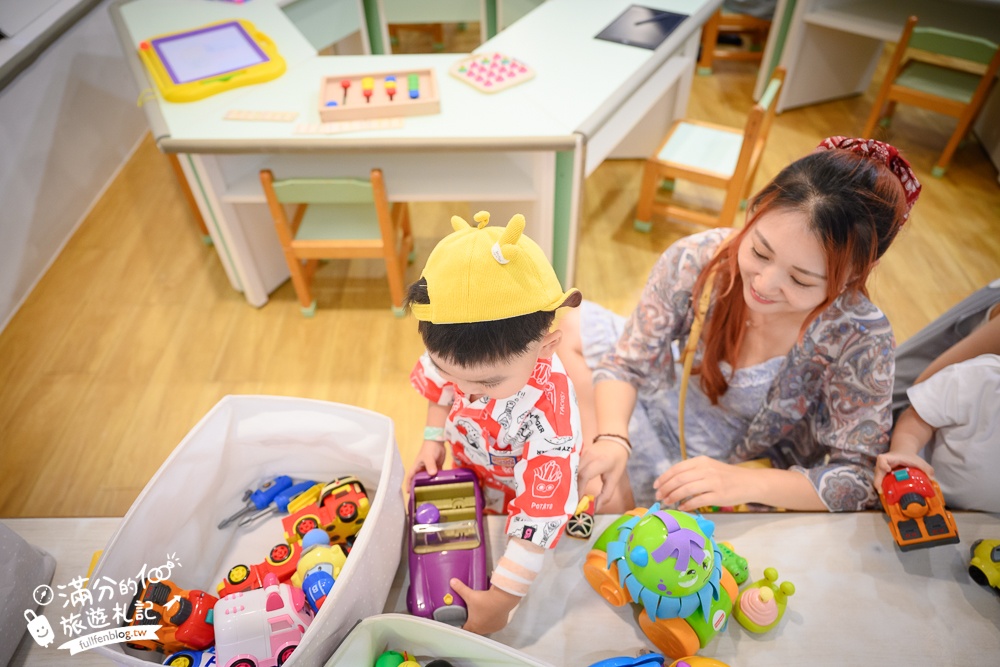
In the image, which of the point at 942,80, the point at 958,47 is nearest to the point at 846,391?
the point at 958,47

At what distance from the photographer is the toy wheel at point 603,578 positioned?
0.75 m

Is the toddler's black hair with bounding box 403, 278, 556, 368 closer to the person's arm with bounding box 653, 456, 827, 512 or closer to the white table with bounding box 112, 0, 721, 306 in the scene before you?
the person's arm with bounding box 653, 456, 827, 512

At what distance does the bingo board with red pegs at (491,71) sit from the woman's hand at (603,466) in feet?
3.80

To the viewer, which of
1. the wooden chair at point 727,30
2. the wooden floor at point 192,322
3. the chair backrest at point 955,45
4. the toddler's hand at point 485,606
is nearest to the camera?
the toddler's hand at point 485,606

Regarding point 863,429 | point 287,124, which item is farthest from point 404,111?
point 863,429

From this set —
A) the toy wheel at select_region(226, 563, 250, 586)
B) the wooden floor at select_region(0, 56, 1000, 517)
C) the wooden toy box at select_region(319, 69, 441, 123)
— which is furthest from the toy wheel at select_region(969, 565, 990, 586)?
the wooden toy box at select_region(319, 69, 441, 123)

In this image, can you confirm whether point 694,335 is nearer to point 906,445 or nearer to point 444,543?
point 906,445

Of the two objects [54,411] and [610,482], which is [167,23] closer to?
[54,411]

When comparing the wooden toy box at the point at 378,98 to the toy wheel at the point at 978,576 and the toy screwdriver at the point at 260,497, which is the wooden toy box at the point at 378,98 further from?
the toy wheel at the point at 978,576

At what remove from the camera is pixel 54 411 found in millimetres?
1804

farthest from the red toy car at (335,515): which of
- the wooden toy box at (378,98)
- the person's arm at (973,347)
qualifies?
the wooden toy box at (378,98)

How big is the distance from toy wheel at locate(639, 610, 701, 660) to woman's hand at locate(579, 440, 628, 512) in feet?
0.80

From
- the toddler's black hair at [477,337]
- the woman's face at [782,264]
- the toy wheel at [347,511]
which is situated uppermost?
the toddler's black hair at [477,337]

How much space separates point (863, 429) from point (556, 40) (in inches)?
60.9
